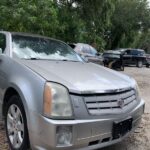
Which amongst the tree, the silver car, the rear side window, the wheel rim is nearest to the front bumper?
the silver car

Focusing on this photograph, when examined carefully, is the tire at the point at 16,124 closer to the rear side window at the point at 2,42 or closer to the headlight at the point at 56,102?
the headlight at the point at 56,102

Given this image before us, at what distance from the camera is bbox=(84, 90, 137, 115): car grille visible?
3709 mm

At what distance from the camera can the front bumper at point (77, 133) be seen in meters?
3.50

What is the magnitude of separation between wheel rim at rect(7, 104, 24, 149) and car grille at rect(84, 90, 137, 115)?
88cm

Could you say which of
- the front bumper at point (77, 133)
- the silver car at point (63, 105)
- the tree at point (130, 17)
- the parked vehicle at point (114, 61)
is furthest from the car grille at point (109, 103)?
the tree at point (130, 17)

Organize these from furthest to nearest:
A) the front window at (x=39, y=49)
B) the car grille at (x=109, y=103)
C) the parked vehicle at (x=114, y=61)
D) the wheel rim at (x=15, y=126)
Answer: the parked vehicle at (x=114, y=61), the front window at (x=39, y=49), the wheel rim at (x=15, y=126), the car grille at (x=109, y=103)


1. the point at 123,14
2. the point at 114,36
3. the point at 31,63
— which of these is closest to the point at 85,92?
the point at 31,63

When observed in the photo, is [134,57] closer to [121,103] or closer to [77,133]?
[121,103]

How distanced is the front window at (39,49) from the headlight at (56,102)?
1.26 meters

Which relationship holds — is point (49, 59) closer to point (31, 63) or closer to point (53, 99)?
point (31, 63)

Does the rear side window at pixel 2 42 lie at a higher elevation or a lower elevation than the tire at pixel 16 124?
higher

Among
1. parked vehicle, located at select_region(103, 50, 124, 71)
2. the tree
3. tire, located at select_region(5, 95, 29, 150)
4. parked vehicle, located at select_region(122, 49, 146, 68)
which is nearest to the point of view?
tire, located at select_region(5, 95, 29, 150)

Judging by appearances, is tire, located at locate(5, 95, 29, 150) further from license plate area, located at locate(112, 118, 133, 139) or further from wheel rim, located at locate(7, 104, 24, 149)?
license plate area, located at locate(112, 118, 133, 139)

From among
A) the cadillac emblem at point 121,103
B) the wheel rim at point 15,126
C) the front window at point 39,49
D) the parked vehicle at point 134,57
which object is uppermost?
the front window at point 39,49
